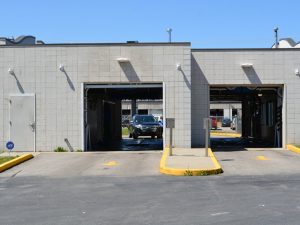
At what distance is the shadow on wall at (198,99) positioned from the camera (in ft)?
71.9

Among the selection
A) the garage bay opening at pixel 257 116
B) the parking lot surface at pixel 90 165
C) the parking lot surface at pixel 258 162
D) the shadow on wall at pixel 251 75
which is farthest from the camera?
the garage bay opening at pixel 257 116

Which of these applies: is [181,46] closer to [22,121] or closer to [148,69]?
[148,69]

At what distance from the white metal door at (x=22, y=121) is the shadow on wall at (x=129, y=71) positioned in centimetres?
392

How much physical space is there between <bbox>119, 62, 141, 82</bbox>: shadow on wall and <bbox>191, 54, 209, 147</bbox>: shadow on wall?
2.56m

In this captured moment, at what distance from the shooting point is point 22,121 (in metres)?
21.2

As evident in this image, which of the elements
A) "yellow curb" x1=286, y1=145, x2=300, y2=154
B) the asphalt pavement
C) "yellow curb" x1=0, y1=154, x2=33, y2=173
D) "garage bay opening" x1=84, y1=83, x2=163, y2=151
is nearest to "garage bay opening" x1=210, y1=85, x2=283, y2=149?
"yellow curb" x1=286, y1=145, x2=300, y2=154

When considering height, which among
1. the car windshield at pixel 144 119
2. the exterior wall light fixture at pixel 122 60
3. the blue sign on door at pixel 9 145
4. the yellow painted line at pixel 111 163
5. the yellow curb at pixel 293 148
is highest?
the exterior wall light fixture at pixel 122 60

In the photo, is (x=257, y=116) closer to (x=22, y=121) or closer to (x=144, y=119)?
(x=144, y=119)

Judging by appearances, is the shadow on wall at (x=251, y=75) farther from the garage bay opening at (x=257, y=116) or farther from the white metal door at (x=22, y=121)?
the white metal door at (x=22, y=121)

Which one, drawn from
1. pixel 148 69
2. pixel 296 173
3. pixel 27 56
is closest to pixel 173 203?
pixel 296 173

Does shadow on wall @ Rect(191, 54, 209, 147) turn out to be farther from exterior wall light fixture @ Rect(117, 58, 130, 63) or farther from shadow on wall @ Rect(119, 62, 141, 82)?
exterior wall light fixture @ Rect(117, 58, 130, 63)

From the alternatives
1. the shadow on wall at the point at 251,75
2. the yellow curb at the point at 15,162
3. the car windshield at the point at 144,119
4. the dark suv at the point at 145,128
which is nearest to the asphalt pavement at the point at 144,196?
the yellow curb at the point at 15,162

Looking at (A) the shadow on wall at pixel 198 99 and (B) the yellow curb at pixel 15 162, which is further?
(A) the shadow on wall at pixel 198 99

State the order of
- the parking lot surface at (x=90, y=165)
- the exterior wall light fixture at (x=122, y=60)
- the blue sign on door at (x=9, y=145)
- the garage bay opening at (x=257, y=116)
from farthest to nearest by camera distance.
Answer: the garage bay opening at (x=257, y=116), the exterior wall light fixture at (x=122, y=60), the blue sign on door at (x=9, y=145), the parking lot surface at (x=90, y=165)
